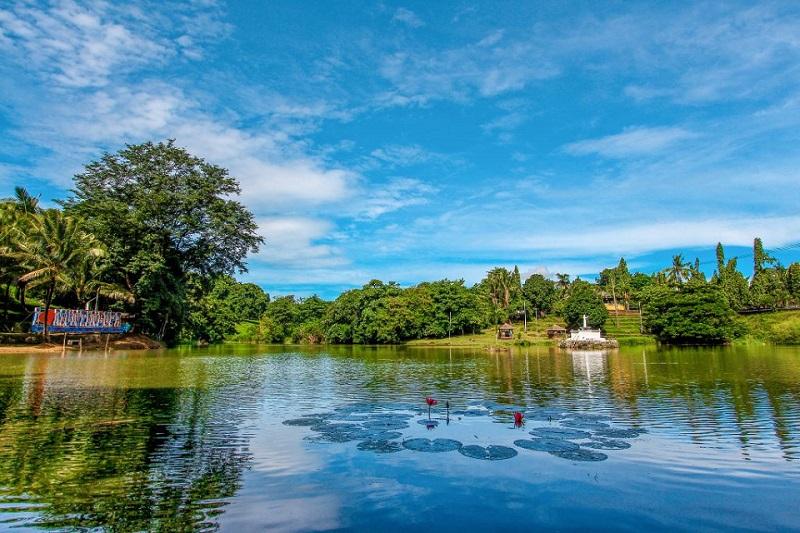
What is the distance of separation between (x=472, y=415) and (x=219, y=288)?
470ft

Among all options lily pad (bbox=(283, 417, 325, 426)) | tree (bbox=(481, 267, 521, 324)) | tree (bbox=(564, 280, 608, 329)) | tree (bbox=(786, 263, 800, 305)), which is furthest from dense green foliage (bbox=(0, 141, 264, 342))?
tree (bbox=(786, 263, 800, 305))

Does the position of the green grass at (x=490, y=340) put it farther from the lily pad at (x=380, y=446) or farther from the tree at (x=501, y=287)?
the lily pad at (x=380, y=446)

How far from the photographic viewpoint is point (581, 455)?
1317 cm

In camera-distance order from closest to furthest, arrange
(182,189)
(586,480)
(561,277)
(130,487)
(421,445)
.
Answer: (130,487) → (586,480) → (421,445) → (182,189) → (561,277)

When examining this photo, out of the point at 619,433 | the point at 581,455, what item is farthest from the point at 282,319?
the point at 581,455

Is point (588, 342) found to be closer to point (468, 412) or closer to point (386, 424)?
point (468, 412)

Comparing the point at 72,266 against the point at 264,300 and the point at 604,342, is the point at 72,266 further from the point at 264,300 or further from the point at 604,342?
the point at 264,300

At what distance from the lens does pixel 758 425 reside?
17141 mm

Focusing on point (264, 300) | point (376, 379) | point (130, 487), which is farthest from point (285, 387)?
point (264, 300)

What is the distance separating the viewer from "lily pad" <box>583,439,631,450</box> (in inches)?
553

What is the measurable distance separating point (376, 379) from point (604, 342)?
66.1m

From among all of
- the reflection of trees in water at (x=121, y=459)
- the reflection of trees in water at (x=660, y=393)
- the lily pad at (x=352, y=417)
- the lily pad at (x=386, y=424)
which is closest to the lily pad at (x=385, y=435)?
the lily pad at (x=386, y=424)

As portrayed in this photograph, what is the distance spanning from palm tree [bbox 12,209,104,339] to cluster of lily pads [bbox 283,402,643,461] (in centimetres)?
5024

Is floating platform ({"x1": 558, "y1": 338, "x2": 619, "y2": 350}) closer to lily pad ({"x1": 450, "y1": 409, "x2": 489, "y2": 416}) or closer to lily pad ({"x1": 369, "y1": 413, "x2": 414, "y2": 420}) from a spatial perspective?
lily pad ({"x1": 450, "y1": 409, "x2": 489, "y2": 416})
